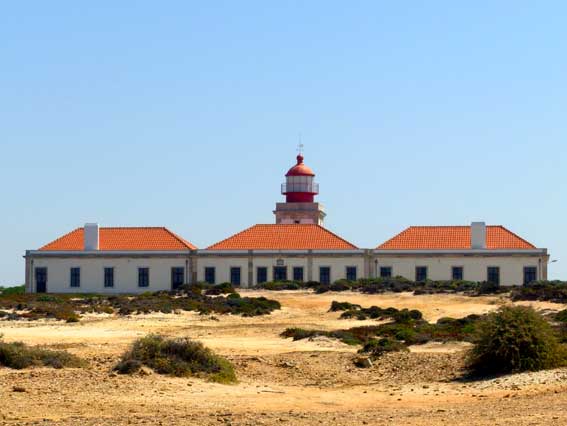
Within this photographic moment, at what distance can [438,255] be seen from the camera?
5431 centimetres

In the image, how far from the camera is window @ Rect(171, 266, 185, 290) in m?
55.4

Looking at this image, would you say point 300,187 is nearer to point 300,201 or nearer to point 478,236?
point 300,201

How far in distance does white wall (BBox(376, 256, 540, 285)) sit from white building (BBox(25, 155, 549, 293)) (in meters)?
0.05

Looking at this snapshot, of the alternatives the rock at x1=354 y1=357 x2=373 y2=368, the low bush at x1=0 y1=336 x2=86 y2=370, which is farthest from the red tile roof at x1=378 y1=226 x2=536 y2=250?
the low bush at x1=0 y1=336 x2=86 y2=370

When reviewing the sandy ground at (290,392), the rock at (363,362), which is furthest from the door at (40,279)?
the rock at (363,362)

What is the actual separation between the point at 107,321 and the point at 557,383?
18.6m

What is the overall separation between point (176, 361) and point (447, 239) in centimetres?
3711

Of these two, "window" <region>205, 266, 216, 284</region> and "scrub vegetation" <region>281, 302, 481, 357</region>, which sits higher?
"window" <region>205, 266, 216, 284</region>

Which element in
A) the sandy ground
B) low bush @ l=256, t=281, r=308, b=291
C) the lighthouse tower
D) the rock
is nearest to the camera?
the sandy ground

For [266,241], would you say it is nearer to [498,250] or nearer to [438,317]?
[498,250]

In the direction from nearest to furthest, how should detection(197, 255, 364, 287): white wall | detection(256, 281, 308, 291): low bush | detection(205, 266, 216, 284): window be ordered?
detection(256, 281, 308, 291): low bush
detection(197, 255, 364, 287): white wall
detection(205, 266, 216, 284): window

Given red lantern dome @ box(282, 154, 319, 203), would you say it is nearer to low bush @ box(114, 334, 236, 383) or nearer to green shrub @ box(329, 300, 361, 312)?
green shrub @ box(329, 300, 361, 312)

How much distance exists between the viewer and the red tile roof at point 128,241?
5666 centimetres

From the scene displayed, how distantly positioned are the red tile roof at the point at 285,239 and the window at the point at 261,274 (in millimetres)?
1125
